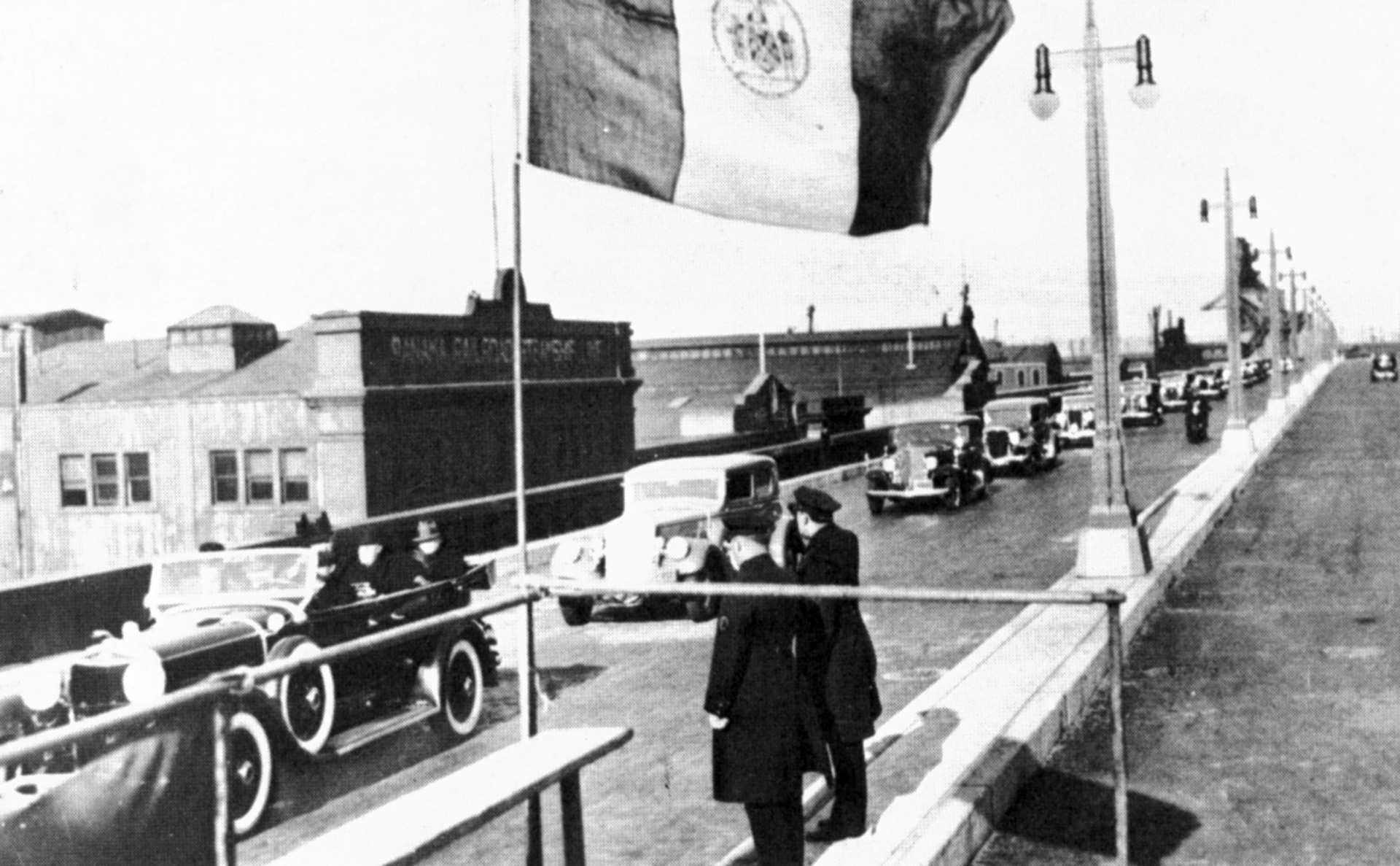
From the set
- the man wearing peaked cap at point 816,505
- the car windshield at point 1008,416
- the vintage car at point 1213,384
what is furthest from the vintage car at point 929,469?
the vintage car at point 1213,384

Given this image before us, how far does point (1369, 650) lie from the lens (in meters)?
12.3

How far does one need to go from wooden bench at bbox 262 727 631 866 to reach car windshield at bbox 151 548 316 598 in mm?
6055

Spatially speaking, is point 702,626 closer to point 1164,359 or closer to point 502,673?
point 502,673

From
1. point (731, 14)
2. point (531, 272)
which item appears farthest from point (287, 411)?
point (731, 14)

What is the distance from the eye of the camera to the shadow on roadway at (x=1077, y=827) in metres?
6.93

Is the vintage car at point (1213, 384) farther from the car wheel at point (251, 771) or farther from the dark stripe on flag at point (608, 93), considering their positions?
the dark stripe on flag at point (608, 93)

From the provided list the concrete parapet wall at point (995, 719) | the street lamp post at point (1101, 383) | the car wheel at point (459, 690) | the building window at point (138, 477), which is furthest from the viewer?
the building window at point (138, 477)

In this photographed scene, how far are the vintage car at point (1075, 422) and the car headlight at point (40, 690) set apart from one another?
128ft

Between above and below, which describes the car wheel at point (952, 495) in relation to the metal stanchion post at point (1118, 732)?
below

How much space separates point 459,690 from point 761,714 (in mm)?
5092

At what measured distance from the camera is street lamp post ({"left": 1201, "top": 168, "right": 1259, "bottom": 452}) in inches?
1337

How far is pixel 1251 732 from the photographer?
946 centimetres

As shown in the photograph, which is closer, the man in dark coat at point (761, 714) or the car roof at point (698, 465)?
the man in dark coat at point (761, 714)

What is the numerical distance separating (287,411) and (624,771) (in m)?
31.9
